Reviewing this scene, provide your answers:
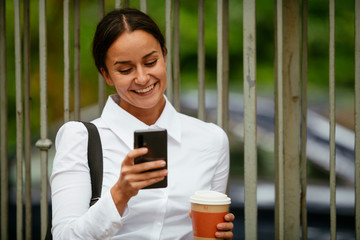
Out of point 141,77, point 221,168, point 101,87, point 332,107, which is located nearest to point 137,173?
point 141,77

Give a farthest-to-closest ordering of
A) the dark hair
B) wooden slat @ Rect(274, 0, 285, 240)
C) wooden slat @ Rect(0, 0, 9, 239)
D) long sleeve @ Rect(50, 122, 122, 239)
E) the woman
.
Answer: wooden slat @ Rect(0, 0, 9, 239), wooden slat @ Rect(274, 0, 285, 240), the dark hair, the woman, long sleeve @ Rect(50, 122, 122, 239)

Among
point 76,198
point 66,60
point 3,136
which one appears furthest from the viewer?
point 3,136

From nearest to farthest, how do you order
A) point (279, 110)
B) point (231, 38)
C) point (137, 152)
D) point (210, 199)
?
point (137, 152)
point (210, 199)
point (279, 110)
point (231, 38)

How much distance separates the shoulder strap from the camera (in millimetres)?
1586

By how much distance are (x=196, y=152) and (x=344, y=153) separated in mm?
3771

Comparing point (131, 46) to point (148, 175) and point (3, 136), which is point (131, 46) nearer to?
point (148, 175)

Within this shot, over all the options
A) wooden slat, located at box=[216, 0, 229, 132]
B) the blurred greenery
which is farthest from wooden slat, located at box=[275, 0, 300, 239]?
the blurred greenery

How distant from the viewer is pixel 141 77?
1611 mm

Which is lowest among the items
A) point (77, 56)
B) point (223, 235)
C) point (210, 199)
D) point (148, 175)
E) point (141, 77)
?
point (223, 235)

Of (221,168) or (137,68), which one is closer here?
(137,68)

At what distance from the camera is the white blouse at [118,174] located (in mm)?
1420

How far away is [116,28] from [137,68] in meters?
0.17

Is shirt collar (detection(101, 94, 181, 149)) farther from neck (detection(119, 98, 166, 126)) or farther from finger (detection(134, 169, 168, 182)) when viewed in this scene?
finger (detection(134, 169, 168, 182))

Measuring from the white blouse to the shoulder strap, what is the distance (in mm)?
19
